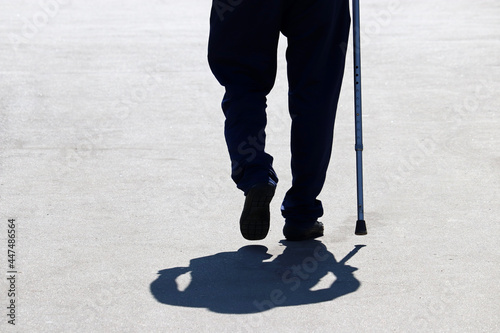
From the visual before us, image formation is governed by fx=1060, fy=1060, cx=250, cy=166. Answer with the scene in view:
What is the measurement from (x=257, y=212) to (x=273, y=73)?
72 centimetres

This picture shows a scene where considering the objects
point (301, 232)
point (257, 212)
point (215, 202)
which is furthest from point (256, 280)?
point (215, 202)

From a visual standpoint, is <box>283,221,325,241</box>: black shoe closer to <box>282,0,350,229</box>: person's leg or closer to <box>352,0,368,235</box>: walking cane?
<box>282,0,350,229</box>: person's leg

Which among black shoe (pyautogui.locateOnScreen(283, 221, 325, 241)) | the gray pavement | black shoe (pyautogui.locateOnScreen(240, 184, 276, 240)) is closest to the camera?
the gray pavement

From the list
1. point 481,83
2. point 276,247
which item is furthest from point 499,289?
point 481,83

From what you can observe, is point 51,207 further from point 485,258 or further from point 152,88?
point 152,88

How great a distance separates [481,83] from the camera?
929cm

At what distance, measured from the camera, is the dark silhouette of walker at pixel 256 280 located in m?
4.39

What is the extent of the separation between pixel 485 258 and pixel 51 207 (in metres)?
2.41

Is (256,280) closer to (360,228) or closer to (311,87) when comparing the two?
(360,228)

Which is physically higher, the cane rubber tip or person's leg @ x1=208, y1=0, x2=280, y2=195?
person's leg @ x1=208, y1=0, x2=280, y2=195

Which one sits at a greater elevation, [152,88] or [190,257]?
[190,257]

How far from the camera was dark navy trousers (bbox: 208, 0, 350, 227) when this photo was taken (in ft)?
16.6

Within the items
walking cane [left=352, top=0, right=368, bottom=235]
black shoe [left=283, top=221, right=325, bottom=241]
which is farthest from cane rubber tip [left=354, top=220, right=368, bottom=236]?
black shoe [left=283, top=221, right=325, bottom=241]

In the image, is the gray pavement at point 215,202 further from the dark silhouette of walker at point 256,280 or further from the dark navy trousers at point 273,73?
the dark navy trousers at point 273,73
